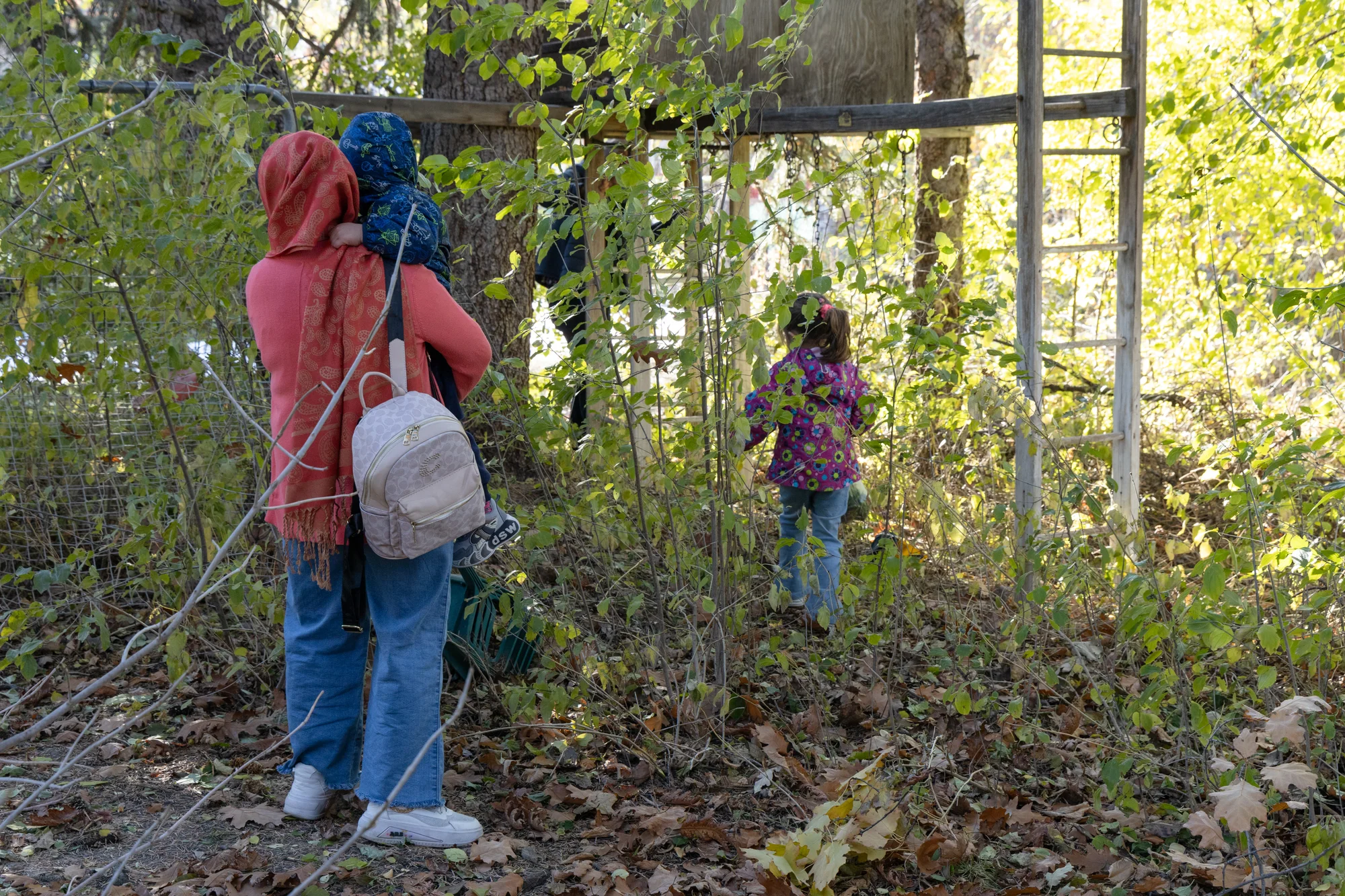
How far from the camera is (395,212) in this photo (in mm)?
2771

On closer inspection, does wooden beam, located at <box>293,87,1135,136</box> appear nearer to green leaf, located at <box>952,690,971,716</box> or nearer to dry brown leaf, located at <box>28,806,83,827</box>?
green leaf, located at <box>952,690,971,716</box>

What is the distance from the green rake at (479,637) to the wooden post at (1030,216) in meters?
2.71

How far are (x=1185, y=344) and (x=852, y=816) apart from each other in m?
6.53

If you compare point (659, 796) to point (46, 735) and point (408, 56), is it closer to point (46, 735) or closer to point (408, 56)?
point (46, 735)

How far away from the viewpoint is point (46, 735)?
145 inches

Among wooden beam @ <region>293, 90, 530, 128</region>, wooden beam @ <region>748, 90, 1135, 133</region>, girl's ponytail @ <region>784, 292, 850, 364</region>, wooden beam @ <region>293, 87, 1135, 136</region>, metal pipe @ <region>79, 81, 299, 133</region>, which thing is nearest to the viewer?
metal pipe @ <region>79, 81, 299, 133</region>

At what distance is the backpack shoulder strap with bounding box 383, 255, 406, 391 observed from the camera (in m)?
2.72

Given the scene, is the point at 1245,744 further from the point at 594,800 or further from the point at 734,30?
the point at 734,30

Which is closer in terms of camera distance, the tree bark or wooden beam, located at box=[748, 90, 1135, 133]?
wooden beam, located at box=[748, 90, 1135, 133]

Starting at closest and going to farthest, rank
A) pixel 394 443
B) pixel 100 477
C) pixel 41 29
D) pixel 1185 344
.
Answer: pixel 394 443
pixel 41 29
pixel 100 477
pixel 1185 344

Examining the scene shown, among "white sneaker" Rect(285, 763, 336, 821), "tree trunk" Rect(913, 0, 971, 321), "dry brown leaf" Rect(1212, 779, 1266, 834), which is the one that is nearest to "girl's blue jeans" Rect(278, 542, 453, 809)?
"white sneaker" Rect(285, 763, 336, 821)

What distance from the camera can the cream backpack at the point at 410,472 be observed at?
2.59 m

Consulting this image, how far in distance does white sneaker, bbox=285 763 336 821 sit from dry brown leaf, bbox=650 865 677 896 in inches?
37.9

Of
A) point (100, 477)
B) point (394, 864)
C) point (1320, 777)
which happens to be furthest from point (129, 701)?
point (1320, 777)
